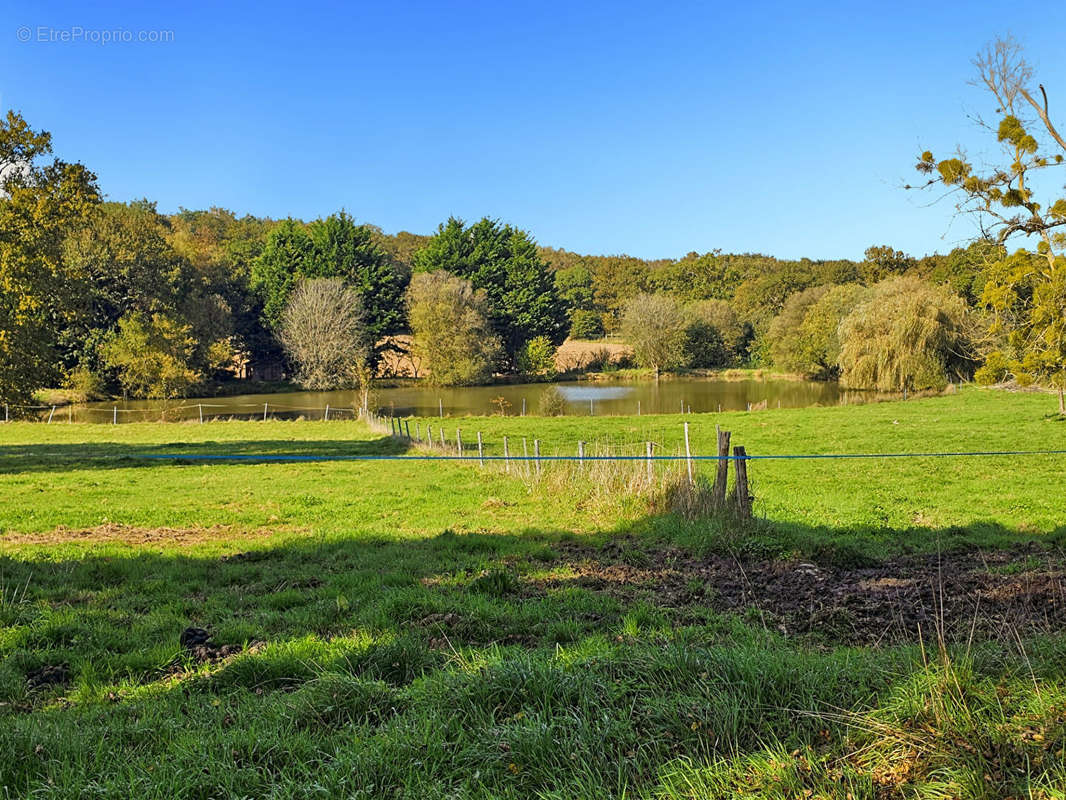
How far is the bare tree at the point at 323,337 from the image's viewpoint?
6431 centimetres

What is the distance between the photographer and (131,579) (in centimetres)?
760

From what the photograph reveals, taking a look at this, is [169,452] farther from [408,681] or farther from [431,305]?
[431,305]

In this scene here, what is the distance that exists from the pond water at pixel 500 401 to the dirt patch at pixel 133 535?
33.5m

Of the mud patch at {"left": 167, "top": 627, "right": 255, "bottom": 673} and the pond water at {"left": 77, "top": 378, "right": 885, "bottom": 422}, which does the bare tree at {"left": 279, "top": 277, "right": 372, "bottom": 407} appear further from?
the mud patch at {"left": 167, "top": 627, "right": 255, "bottom": 673}

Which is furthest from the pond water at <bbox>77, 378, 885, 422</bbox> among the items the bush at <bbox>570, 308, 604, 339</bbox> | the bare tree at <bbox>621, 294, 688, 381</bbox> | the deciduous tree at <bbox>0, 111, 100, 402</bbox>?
the bush at <bbox>570, 308, 604, 339</bbox>

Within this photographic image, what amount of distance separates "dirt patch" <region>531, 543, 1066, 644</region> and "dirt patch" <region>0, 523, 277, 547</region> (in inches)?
206

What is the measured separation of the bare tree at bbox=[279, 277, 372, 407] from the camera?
6431 cm

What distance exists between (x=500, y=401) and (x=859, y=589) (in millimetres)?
40143

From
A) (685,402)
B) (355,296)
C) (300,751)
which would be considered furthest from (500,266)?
(300,751)

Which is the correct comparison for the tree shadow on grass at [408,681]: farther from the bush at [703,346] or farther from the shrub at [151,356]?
the bush at [703,346]

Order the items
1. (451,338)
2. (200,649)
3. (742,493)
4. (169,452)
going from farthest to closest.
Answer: (451,338) < (169,452) < (742,493) < (200,649)

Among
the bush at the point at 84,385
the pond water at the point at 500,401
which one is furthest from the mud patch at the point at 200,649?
the bush at the point at 84,385

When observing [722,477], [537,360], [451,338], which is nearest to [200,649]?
[722,477]

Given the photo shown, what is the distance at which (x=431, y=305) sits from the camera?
6962cm
